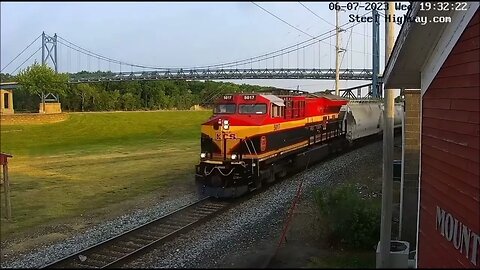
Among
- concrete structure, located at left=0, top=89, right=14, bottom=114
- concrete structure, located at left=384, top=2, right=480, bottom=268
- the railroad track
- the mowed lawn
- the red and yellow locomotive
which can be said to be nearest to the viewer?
concrete structure, located at left=384, top=2, right=480, bottom=268

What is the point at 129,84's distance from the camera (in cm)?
9494

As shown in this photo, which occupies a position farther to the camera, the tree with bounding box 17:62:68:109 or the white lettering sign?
the tree with bounding box 17:62:68:109

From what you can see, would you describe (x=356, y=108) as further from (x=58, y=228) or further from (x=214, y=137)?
(x=58, y=228)

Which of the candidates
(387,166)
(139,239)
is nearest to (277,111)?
(139,239)

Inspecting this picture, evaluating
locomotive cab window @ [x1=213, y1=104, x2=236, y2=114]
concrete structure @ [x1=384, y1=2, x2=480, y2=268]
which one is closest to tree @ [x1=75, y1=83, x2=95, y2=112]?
locomotive cab window @ [x1=213, y1=104, x2=236, y2=114]

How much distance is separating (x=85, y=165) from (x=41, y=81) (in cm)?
4957

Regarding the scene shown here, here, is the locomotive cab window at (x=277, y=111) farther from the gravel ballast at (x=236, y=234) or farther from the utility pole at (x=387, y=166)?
the utility pole at (x=387, y=166)

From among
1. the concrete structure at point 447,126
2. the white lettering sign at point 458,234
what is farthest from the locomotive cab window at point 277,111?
the white lettering sign at point 458,234

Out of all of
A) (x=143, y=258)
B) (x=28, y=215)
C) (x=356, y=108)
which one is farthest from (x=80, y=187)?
(x=356, y=108)

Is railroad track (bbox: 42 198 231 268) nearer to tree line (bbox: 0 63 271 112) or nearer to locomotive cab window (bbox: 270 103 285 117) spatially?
locomotive cab window (bbox: 270 103 285 117)

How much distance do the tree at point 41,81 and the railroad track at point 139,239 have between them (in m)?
60.1

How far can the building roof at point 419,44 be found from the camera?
6.35 m

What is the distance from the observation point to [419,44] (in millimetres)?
7441

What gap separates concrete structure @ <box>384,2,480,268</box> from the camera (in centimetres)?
582
